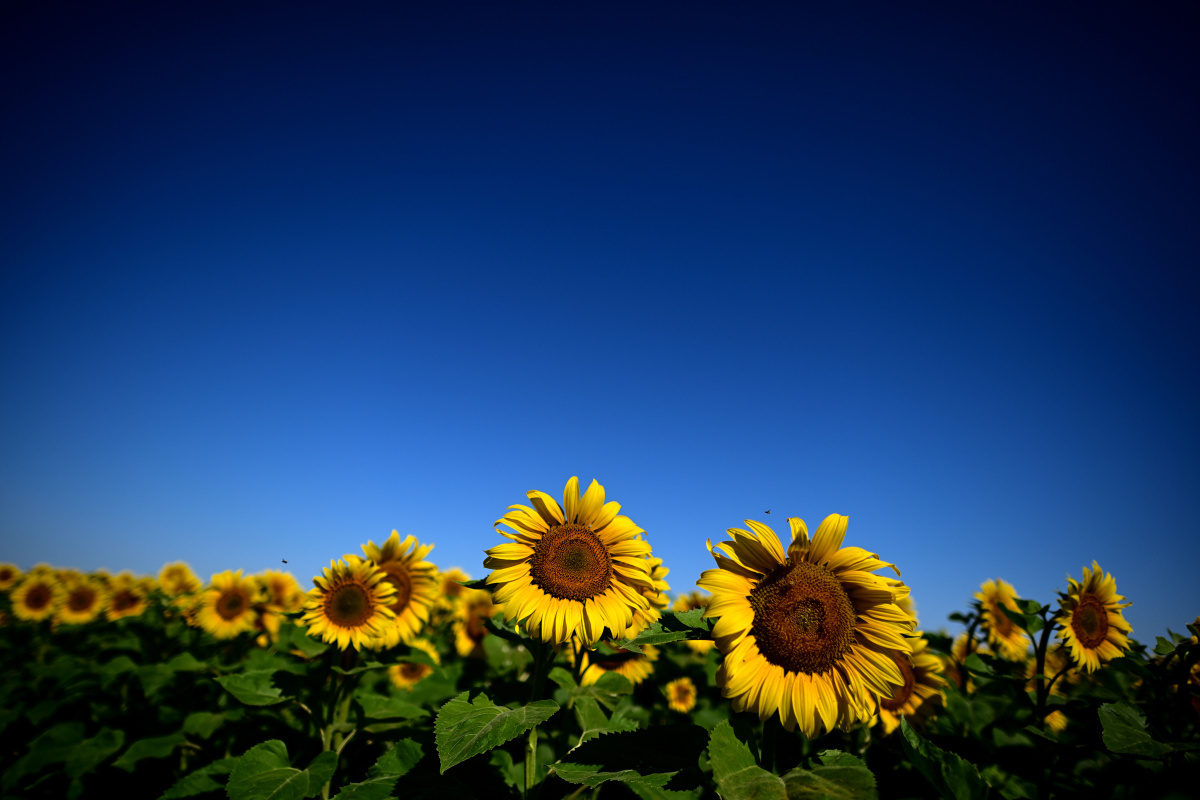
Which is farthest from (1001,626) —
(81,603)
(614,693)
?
(81,603)

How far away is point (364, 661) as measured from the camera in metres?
4.04

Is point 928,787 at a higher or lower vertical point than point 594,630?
lower

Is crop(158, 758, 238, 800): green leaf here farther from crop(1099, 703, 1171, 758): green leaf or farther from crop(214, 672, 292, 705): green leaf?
crop(1099, 703, 1171, 758): green leaf

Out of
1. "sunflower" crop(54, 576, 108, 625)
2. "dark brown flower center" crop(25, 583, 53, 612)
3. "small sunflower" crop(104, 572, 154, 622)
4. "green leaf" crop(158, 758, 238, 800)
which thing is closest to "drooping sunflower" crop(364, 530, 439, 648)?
"green leaf" crop(158, 758, 238, 800)

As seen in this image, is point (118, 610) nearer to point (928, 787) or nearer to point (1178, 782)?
point (928, 787)

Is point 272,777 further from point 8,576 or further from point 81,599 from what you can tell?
point 8,576

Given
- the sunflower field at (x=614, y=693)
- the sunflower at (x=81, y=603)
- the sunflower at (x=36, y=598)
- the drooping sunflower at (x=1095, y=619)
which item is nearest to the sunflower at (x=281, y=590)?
the sunflower field at (x=614, y=693)

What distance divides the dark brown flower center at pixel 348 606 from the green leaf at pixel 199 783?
1018 mm

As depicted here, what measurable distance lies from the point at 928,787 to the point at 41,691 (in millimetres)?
9140

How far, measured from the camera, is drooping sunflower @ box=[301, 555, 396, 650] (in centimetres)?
393

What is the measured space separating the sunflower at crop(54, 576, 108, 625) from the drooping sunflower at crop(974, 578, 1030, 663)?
13.2 m

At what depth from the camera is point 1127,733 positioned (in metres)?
2.39

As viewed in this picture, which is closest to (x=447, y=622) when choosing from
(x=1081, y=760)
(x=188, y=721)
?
(x=188, y=721)

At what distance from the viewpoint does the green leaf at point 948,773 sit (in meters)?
1.85
